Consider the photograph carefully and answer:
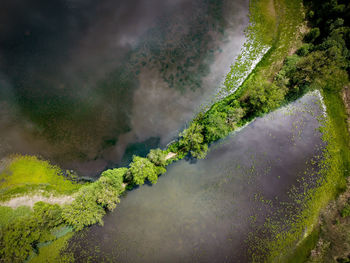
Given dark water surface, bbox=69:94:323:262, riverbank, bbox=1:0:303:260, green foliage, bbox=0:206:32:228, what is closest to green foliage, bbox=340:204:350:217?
dark water surface, bbox=69:94:323:262

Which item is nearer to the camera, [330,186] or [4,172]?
[4,172]

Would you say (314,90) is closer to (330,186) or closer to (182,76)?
(330,186)

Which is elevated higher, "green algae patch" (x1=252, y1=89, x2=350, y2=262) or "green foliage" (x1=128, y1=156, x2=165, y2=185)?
"green foliage" (x1=128, y1=156, x2=165, y2=185)

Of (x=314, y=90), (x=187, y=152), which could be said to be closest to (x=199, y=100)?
(x=187, y=152)

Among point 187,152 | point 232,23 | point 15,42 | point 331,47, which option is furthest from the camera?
point 232,23

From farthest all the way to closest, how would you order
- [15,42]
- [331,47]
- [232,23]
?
[232,23] < [15,42] < [331,47]

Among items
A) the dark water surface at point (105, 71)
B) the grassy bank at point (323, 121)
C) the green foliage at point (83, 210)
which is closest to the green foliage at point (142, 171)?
the dark water surface at point (105, 71)

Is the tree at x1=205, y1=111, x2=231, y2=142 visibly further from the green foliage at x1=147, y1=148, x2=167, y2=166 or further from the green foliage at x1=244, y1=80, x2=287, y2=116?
the green foliage at x1=147, y1=148, x2=167, y2=166
